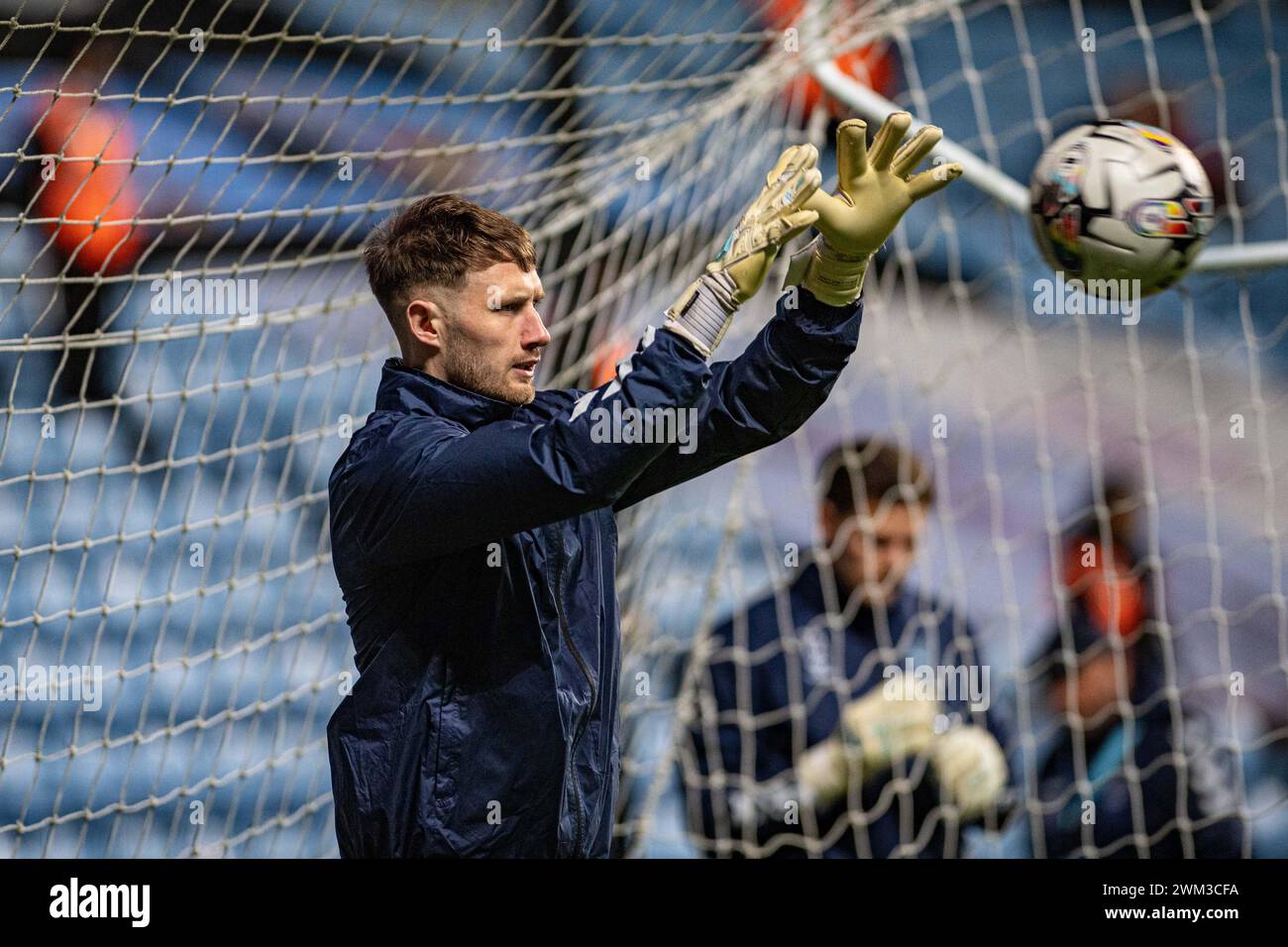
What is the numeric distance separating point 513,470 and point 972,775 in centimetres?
185

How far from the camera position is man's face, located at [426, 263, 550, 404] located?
6.46ft

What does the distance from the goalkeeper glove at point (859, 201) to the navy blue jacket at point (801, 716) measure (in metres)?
1.57

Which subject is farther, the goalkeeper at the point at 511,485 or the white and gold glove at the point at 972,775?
the white and gold glove at the point at 972,775

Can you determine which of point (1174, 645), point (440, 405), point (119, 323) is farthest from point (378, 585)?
point (1174, 645)

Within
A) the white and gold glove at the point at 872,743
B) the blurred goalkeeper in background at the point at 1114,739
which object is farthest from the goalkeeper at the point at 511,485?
the blurred goalkeeper in background at the point at 1114,739

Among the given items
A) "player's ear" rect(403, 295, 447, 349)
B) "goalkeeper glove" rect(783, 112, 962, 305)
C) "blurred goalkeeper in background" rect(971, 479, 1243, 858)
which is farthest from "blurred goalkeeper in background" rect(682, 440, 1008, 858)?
"player's ear" rect(403, 295, 447, 349)

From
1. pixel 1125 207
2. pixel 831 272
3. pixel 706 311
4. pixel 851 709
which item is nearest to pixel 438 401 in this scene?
pixel 706 311

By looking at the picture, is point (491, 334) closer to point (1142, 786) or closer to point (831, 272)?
point (831, 272)

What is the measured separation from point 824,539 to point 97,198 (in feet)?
5.85

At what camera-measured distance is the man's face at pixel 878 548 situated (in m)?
3.44

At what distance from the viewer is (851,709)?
3328mm

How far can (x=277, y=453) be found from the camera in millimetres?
3889

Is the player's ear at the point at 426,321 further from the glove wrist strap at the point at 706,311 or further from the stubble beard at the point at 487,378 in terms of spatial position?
the glove wrist strap at the point at 706,311

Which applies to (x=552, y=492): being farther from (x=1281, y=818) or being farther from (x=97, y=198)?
(x=1281, y=818)
